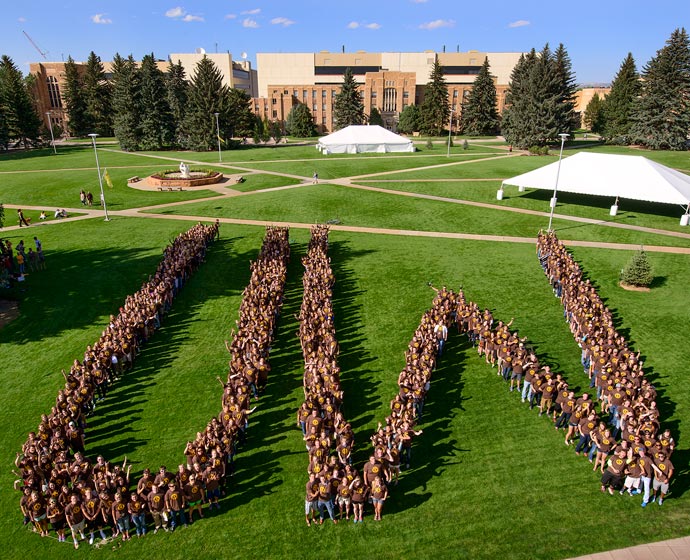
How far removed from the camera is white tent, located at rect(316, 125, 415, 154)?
5788 cm

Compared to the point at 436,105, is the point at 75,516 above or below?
below

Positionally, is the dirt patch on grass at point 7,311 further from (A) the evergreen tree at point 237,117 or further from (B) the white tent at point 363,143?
(A) the evergreen tree at point 237,117

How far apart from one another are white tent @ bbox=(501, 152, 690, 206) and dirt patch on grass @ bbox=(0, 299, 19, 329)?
27838 millimetres

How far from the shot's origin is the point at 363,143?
58125 mm

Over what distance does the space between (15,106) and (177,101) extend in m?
20.3

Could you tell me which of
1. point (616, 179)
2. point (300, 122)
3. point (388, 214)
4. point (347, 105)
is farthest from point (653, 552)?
point (300, 122)

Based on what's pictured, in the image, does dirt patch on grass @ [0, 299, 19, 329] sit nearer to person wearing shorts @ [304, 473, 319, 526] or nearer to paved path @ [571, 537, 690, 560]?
person wearing shorts @ [304, 473, 319, 526]

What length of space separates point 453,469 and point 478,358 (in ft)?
15.6

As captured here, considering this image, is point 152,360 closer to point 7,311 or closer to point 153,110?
point 7,311

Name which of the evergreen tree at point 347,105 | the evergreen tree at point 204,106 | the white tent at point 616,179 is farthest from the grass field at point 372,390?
the evergreen tree at point 347,105

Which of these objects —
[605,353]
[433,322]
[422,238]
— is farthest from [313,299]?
[422,238]

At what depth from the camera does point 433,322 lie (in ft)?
48.3

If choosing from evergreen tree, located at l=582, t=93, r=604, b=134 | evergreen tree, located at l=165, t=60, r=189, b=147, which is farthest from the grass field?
evergreen tree, located at l=582, t=93, r=604, b=134

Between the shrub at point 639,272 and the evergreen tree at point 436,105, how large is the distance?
59350 mm
